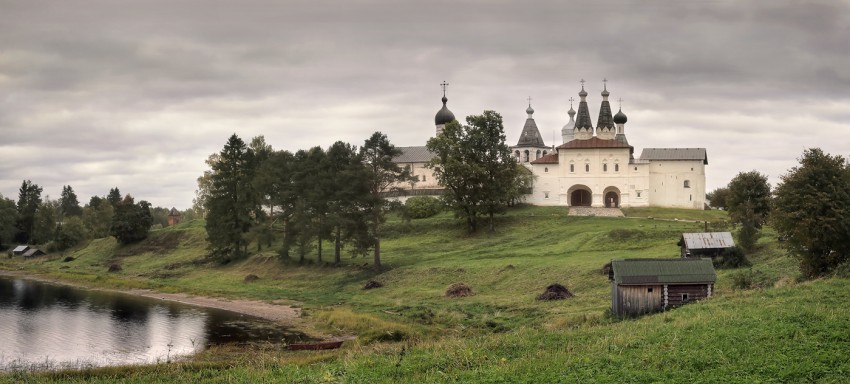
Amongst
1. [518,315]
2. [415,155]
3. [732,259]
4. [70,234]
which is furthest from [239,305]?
[70,234]

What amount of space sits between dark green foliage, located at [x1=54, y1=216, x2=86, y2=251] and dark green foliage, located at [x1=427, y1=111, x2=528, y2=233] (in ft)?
181

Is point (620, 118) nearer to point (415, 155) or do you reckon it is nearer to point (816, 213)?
point (415, 155)

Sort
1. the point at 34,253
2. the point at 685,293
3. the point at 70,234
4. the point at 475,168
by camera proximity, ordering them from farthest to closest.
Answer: the point at 70,234 → the point at 34,253 → the point at 475,168 → the point at 685,293

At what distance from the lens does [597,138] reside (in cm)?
8631

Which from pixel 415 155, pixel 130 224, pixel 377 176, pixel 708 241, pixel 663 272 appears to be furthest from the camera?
pixel 415 155

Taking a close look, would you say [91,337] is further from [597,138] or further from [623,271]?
[597,138]

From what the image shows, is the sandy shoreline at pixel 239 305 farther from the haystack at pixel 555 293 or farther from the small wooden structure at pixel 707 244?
the small wooden structure at pixel 707 244

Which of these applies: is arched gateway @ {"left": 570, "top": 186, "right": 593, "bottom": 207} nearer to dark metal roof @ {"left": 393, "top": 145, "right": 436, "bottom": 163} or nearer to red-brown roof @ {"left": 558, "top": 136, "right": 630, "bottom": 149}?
red-brown roof @ {"left": 558, "top": 136, "right": 630, "bottom": 149}

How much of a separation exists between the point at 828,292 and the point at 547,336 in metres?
11.1

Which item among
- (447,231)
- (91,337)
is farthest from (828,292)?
(447,231)

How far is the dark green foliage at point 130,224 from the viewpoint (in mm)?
90312

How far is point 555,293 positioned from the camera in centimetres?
3997

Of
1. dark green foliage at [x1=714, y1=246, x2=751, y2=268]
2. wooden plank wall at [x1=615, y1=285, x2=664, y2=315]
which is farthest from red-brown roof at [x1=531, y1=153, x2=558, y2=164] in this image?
wooden plank wall at [x1=615, y1=285, x2=664, y2=315]

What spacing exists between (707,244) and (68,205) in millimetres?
155091
